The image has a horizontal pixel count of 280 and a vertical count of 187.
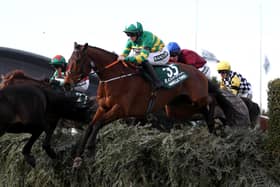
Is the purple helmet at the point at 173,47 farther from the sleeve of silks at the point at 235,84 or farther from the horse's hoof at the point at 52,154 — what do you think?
the horse's hoof at the point at 52,154

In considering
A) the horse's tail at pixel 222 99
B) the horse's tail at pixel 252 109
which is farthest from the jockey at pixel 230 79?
the horse's tail at pixel 222 99

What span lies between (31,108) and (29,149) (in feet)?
2.18

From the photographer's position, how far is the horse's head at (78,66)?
7.93m

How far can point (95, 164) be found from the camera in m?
8.00

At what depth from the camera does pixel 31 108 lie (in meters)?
8.80

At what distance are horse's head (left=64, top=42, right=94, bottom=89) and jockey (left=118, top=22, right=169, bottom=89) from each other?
21.6 inches

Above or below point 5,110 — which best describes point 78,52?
above

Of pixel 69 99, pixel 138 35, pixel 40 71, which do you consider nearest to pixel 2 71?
pixel 40 71

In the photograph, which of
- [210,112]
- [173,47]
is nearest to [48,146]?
[210,112]

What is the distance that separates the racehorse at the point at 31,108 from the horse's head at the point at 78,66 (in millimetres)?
1000

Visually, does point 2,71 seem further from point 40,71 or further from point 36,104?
point 36,104

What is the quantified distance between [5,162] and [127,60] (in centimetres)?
280

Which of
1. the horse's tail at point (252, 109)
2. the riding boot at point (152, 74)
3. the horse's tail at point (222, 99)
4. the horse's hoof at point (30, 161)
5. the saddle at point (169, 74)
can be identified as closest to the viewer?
the riding boot at point (152, 74)

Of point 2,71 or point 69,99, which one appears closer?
point 69,99
